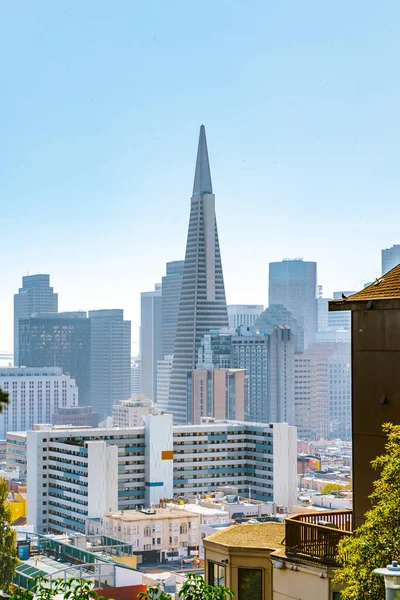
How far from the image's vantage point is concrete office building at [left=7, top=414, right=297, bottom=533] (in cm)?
5144

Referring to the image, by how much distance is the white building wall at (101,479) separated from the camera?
50750mm

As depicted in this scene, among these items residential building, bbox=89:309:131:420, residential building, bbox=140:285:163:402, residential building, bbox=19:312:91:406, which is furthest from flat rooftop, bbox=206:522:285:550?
residential building, bbox=140:285:163:402

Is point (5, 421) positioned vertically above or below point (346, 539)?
below

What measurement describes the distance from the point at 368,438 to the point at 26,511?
54.3m

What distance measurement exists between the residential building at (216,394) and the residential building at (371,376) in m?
90.2

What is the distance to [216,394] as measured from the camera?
313 ft

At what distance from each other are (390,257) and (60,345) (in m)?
48.9

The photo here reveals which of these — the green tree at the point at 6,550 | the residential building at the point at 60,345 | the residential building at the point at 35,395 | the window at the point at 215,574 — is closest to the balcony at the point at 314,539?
the window at the point at 215,574

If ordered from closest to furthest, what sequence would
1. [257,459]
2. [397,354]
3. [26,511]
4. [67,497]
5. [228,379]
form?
[397,354] → [67,497] → [26,511] → [257,459] → [228,379]

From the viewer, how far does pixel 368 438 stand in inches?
162

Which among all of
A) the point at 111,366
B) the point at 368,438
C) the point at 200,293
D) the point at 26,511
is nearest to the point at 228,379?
the point at 200,293

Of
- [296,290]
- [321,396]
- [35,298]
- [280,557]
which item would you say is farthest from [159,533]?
[35,298]

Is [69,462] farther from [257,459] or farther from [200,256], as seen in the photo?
[200,256]

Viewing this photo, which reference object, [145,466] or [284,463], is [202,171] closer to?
[284,463]
